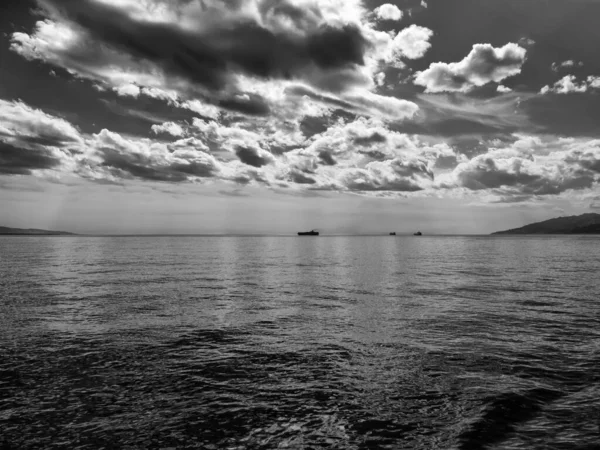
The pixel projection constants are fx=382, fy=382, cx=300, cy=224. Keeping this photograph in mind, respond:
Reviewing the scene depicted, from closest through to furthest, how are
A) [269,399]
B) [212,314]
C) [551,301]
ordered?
[269,399] → [212,314] → [551,301]

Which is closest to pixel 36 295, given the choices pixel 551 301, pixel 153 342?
pixel 153 342

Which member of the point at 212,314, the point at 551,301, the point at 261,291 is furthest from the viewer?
the point at 261,291

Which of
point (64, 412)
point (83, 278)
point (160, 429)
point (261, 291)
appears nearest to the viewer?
point (160, 429)

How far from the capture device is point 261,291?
3819cm

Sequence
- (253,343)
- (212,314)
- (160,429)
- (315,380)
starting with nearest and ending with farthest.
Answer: (160,429)
(315,380)
(253,343)
(212,314)

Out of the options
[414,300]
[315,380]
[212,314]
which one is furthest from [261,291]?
[315,380]

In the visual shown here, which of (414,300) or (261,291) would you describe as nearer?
(414,300)

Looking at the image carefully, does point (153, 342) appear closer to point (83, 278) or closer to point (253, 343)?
point (253, 343)

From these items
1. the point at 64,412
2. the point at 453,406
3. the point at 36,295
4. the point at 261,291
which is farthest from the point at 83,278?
the point at 453,406

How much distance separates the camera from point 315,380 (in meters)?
14.1

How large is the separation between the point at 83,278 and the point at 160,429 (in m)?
44.1

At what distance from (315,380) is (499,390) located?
635 cm

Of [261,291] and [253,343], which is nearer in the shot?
[253,343]

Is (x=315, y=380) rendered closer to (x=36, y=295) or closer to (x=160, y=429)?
(x=160, y=429)
